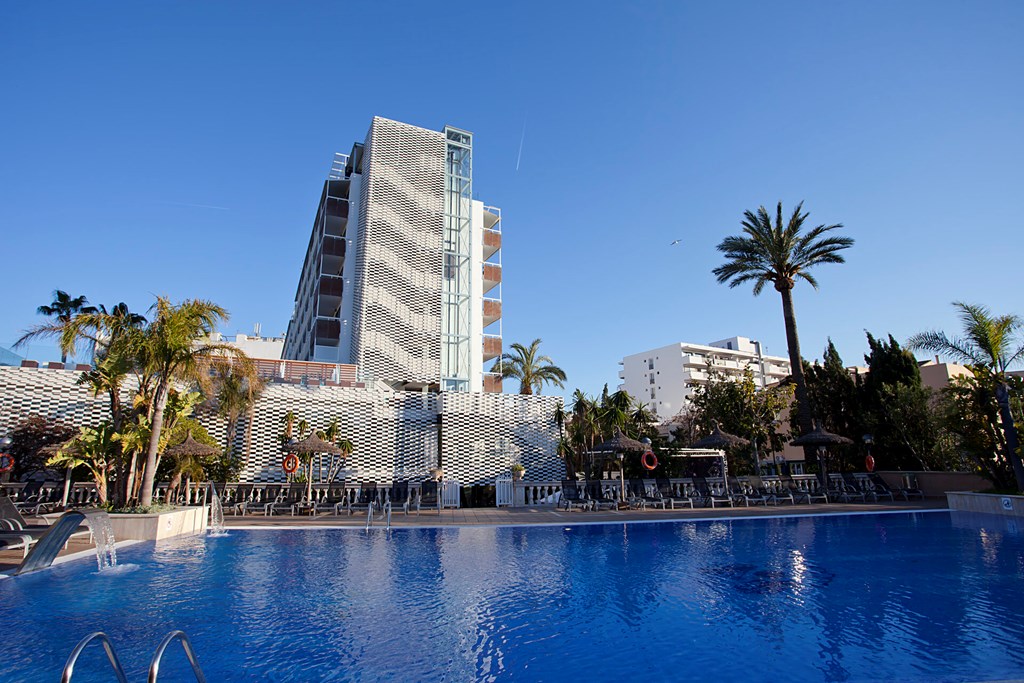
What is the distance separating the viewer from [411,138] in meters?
36.4

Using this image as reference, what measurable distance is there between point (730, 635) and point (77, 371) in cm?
2371

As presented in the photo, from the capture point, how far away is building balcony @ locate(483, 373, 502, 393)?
36188 mm

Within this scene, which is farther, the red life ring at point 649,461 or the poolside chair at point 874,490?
the poolside chair at point 874,490

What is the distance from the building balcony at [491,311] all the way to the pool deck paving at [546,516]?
19.8 m

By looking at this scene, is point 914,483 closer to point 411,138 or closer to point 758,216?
point 758,216

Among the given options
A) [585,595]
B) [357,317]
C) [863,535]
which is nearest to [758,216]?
[863,535]

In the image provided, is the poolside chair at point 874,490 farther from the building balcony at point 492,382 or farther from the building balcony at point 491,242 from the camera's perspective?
the building balcony at point 491,242

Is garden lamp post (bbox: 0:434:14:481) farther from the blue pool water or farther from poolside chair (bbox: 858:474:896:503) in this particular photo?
poolside chair (bbox: 858:474:896:503)

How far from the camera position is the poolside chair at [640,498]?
20219 mm

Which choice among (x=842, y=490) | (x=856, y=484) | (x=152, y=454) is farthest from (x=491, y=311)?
(x=152, y=454)

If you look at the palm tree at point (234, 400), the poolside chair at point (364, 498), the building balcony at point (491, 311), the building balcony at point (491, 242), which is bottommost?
the poolside chair at point (364, 498)

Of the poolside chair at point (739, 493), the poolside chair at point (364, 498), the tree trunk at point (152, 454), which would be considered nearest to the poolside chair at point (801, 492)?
the poolside chair at point (739, 493)

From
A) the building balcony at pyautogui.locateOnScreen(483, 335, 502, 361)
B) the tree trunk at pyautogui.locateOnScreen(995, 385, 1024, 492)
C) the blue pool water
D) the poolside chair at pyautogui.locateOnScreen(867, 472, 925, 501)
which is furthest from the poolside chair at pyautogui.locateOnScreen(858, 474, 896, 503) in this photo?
the building balcony at pyautogui.locateOnScreen(483, 335, 502, 361)

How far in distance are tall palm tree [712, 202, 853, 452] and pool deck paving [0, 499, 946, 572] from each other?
778cm
